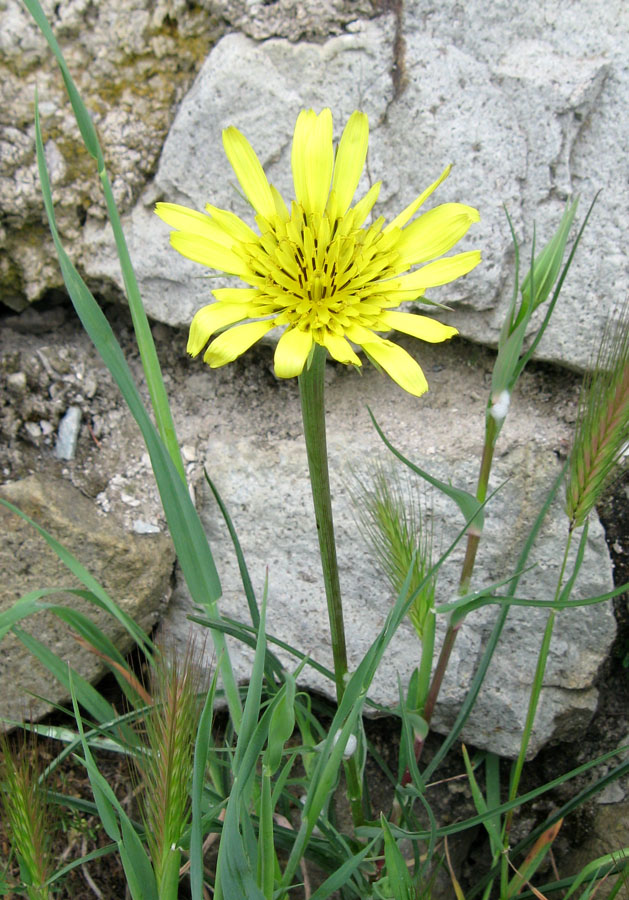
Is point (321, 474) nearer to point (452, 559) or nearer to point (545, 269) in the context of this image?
point (545, 269)

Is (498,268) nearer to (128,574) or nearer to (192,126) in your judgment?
(192,126)

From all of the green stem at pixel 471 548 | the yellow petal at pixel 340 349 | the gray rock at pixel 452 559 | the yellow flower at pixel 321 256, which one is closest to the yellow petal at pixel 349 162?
the yellow flower at pixel 321 256

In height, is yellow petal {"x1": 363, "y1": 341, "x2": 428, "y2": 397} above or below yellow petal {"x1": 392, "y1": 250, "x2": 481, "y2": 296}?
below

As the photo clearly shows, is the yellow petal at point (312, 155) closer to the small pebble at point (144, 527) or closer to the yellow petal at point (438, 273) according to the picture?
the yellow petal at point (438, 273)

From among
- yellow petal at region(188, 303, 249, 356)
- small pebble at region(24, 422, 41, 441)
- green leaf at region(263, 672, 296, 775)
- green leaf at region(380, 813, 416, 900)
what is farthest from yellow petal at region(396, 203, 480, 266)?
small pebble at region(24, 422, 41, 441)

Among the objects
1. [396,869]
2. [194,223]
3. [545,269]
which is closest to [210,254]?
[194,223]

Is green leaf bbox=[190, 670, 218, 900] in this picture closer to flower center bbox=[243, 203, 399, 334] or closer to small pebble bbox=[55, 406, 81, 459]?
flower center bbox=[243, 203, 399, 334]
